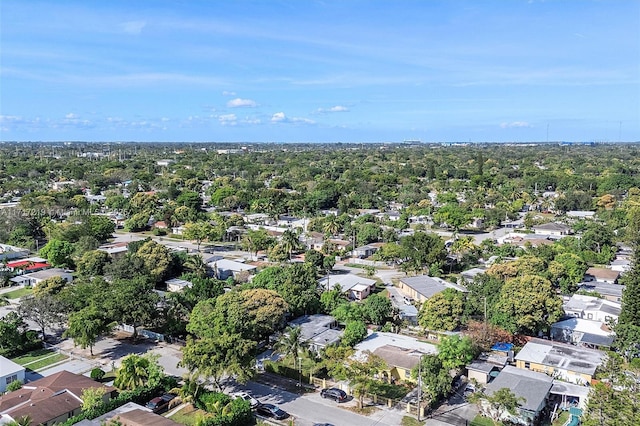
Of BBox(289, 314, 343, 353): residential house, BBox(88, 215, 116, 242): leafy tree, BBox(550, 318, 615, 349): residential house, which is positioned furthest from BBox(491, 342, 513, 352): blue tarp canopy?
BBox(88, 215, 116, 242): leafy tree

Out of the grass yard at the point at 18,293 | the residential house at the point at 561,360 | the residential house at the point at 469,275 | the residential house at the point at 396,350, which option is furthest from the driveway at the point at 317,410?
the grass yard at the point at 18,293

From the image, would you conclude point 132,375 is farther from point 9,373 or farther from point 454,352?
point 454,352

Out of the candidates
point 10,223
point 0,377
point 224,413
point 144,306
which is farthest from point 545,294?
point 10,223

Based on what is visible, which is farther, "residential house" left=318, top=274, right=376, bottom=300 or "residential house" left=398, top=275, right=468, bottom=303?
"residential house" left=318, top=274, right=376, bottom=300

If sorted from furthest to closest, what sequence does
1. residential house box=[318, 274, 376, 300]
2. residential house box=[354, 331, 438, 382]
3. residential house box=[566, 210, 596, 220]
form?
residential house box=[566, 210, 596, 220]
residential house box=[318, 274, 376, 300]
residential house box=[354, 331, 438, 382]

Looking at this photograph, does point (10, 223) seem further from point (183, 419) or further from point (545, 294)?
point (545, 294)

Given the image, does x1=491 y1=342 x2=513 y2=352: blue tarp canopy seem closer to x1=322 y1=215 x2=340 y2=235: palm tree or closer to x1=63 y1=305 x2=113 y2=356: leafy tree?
x1=63 y1=305 x2=113 y2=356: leafy tree
